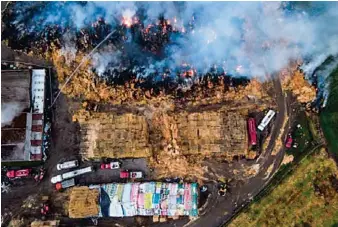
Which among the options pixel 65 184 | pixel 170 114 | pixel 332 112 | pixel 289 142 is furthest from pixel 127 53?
pixel 332 112

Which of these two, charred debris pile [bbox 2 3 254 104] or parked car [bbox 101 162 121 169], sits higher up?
charred debris pile [bbox 2 3 254 104]

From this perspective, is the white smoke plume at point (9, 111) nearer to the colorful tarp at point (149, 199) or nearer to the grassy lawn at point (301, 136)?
the colorful tarp at point (149, 199)

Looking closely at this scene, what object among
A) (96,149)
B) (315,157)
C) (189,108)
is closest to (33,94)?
(96,149)

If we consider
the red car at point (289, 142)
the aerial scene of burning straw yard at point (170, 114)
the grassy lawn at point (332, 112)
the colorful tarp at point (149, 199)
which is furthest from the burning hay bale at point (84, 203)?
the grassy lawn at point (332, 112)

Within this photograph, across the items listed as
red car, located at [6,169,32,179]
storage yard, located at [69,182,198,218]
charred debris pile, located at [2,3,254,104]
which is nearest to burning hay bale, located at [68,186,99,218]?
storage yard, located at [69,182,198,218]

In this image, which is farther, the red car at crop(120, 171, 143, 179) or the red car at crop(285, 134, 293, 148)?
the red car at crop(120, 171, 143, 179)

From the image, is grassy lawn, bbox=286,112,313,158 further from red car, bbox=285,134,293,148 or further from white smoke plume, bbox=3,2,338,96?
white smoke plume, bbox=3,2,338,96

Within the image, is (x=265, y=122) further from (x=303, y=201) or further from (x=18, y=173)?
(x=18, y=173)
